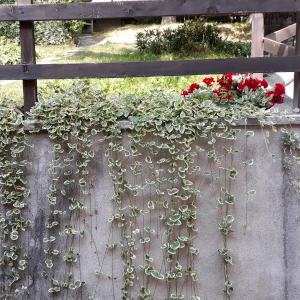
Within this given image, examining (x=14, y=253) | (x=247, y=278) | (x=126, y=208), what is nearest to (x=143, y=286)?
(x=126, y=208)

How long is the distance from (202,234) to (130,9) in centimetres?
179

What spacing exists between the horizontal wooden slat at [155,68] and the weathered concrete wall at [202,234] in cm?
48

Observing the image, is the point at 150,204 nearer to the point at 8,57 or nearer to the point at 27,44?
the point at 27,44

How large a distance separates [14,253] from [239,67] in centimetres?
225

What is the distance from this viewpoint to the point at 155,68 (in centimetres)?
277

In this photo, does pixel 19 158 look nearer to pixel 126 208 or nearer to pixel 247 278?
pixel 126 208

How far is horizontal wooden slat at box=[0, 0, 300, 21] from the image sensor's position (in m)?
2.66

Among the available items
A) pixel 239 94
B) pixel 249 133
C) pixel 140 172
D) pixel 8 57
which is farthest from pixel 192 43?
pixel 140 172

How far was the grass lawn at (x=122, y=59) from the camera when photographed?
19.0 ft

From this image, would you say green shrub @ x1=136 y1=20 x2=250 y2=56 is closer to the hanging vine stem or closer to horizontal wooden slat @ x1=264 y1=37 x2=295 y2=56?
horizontal wooden slat @ x1=264 y1=37 x2=295 y2=56

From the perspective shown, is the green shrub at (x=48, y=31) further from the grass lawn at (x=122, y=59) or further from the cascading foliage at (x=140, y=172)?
the cascading foliage at (x=140, y=172)

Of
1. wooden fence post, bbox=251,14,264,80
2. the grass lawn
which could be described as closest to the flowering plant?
the grass lawn

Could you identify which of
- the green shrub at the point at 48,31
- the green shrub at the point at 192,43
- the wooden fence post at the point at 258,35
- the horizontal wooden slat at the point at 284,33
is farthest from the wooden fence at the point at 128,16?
the green shrub at the point at 48,31

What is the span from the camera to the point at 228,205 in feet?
9.36
